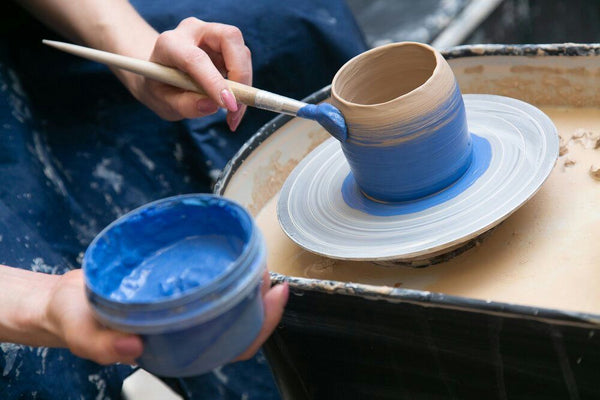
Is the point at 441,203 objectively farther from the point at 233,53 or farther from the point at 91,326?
the point at 91,326

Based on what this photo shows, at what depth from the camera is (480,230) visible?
987 mm

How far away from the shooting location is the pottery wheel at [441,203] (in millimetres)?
1014

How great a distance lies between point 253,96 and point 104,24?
526 mm

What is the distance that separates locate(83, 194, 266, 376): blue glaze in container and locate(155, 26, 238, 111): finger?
11.0 inches

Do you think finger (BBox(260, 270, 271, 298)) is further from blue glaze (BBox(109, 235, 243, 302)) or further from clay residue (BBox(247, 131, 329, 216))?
clay residue (BBox(247, 131, 329, 216))

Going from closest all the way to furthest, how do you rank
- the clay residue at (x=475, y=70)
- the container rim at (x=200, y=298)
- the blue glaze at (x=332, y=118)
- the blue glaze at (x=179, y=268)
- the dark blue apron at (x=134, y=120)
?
1. the container rim at (x=200, y=298)
2. the blue glaze at (x=179, y=268)
3. the blue glaze at (x=332, y=118)
4. the clay residue at (x=475, y=70)
5. the dark blue apron at (x=134, y=120)

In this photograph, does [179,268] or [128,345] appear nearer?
[128,345]

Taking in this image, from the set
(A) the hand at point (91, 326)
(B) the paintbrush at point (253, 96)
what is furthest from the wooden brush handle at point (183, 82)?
(A) the hand at point (91, 326)

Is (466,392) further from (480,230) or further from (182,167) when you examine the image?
(182,167)

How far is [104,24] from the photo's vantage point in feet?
4.74

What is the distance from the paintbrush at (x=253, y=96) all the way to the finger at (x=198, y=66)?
0.02 meters

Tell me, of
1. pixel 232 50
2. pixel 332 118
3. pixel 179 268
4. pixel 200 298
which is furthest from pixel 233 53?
pixel 200 298

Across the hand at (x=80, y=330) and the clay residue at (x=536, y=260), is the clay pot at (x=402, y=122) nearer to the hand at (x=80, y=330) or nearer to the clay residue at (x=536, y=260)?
the clay residue at (x=536, y=260)

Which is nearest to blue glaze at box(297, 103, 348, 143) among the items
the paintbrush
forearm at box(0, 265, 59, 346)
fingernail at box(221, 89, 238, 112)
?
the paintbrush
